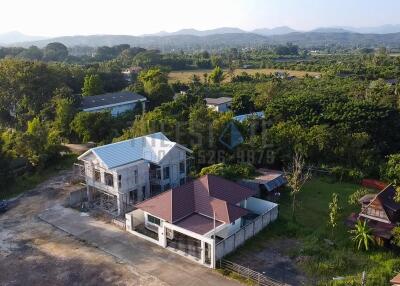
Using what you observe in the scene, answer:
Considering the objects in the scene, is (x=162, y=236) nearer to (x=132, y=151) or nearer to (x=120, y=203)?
(x=120, y=203)

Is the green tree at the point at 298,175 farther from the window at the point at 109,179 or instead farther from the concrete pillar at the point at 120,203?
the window at the point at 109,179

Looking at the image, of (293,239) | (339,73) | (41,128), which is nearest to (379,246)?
(293,239)

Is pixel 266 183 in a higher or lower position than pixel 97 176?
lower

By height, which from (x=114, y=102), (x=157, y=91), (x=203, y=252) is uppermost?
(x=157, y=91)

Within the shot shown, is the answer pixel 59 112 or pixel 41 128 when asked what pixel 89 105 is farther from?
pixel 41 128

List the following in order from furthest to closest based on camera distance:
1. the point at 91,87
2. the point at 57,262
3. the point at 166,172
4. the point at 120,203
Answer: the point at 91,87, the point at 166,172, the point at 120,203, the point at 57,262

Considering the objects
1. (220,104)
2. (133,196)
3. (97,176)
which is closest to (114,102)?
(220,104)

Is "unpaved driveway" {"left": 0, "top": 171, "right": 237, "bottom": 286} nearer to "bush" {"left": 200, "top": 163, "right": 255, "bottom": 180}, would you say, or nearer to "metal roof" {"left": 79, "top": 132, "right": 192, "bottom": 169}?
"metal roof" {"left": 79, "top": 132, "right": 192, "bottom": 169}
